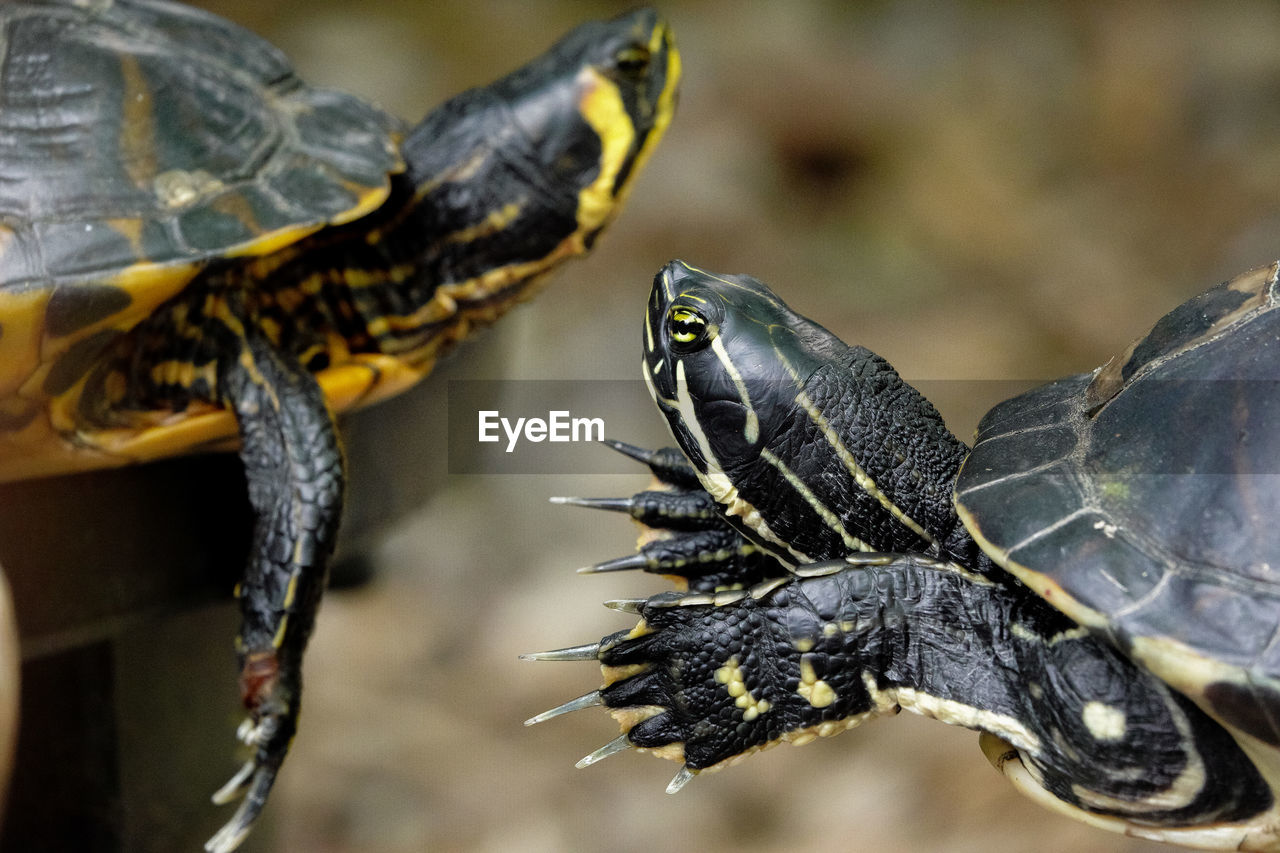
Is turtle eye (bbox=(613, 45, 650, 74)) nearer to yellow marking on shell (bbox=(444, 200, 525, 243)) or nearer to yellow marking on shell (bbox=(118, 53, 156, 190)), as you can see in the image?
yellow marking on shell (bbox=(444, 200, 525, 243))

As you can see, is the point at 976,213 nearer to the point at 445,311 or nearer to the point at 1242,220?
the point at 1242,220

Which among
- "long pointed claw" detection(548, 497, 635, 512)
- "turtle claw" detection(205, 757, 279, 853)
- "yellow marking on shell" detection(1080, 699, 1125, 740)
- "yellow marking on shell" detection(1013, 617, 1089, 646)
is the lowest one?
"turtle claw" detection(205, 757, 279, 853)

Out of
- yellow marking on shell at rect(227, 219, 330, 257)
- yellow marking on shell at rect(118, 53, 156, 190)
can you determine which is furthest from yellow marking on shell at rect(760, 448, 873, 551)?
yellow marking on shell at rect(118, 53, 156, 190)

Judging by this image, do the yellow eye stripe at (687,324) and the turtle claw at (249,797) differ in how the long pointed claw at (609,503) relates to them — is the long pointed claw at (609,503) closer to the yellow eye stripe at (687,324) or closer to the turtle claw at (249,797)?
the yellow eye stripe at (687,324)

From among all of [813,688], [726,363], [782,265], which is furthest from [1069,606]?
[782,265]

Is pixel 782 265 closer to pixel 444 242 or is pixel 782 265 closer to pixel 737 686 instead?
pixel 444 242

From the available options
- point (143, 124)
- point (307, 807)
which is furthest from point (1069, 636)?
point (307, 807)
